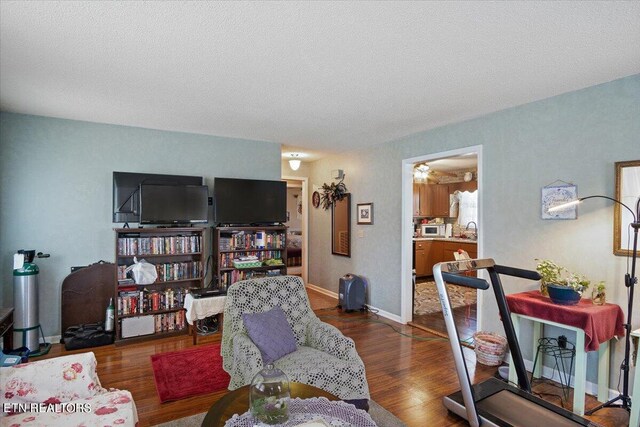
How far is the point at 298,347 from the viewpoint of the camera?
269 cm

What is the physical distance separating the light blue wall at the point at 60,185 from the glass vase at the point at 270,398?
11.4ft

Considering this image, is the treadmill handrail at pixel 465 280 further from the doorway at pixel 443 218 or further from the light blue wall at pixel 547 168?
the doorway at pixel 443 218

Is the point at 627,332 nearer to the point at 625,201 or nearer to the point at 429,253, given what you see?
the point at 625,201

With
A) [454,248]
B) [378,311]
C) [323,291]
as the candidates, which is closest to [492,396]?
[378,311]

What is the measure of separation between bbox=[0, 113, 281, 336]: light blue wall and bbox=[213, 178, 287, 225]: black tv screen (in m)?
0.78

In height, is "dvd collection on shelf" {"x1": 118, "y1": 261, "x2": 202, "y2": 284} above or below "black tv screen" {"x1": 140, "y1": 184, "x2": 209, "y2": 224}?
below

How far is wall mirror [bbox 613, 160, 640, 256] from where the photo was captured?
2.66 metres

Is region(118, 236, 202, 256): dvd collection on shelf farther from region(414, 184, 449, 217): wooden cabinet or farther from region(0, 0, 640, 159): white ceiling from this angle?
region(414, 184, 449, 217): wooden cabinet

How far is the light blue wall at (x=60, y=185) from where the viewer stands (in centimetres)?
377

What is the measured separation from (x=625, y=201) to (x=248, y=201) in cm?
392

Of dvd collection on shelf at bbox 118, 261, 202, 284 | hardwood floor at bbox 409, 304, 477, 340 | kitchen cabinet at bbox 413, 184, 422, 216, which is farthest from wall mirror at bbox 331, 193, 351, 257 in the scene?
kitchen cabinet at bbox 413, 184, 422, 216

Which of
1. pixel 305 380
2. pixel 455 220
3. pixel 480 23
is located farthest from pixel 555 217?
pixel 455 220

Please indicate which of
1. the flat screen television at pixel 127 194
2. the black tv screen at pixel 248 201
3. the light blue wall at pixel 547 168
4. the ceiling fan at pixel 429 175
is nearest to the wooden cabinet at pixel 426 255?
the ceiling fan at pixel 429 175

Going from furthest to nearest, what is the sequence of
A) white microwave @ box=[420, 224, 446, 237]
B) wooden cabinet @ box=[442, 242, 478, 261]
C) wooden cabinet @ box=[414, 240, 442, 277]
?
1. white microwave @ box=[420, 224, 446, 237]
2. wooden cabinet @ box=[414, 240, 442, 277]
3. wooden cabinet @ box=[442, 242, 478, 261]
